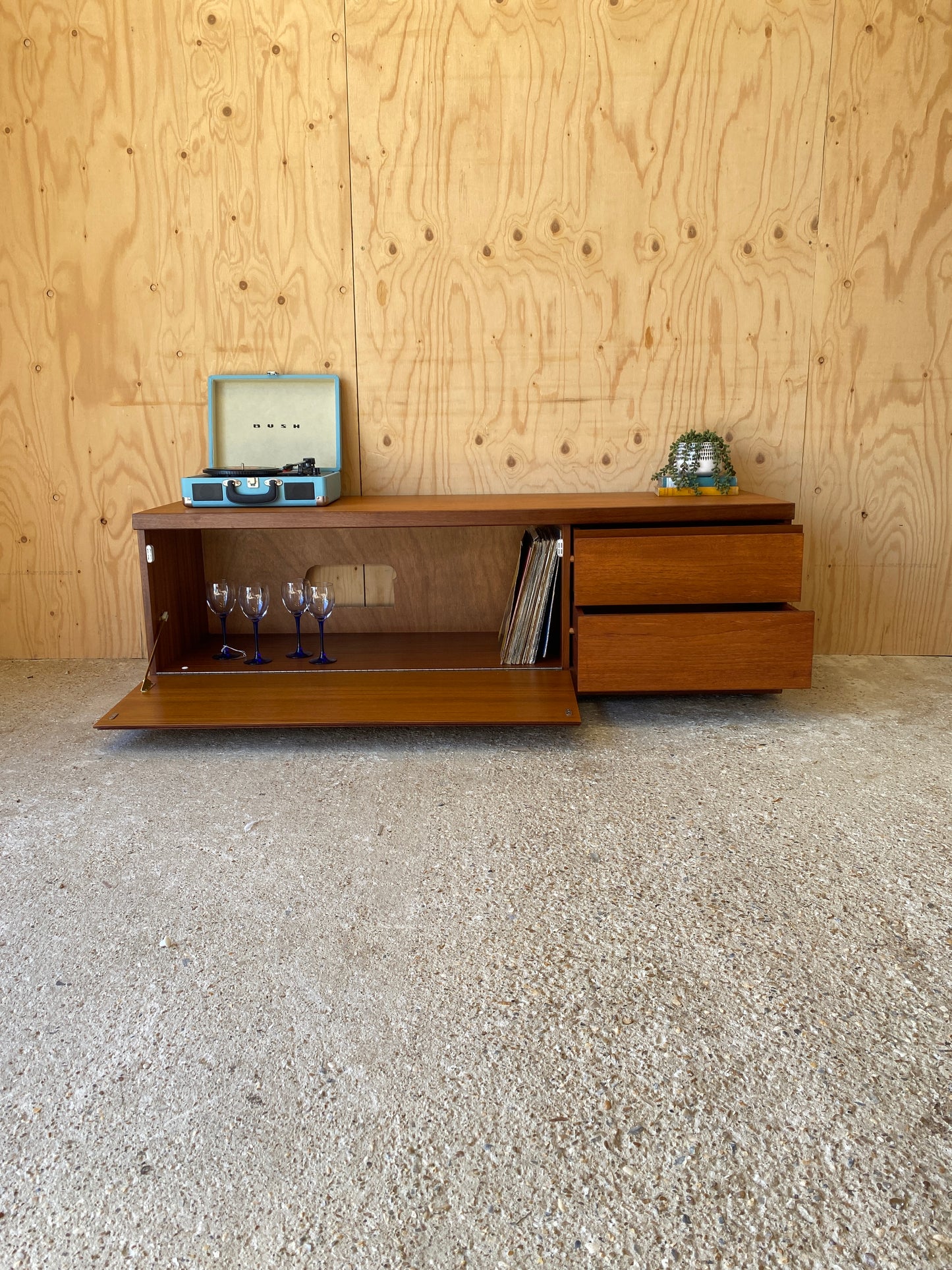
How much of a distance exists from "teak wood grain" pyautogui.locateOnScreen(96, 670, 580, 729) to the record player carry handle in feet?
1.48

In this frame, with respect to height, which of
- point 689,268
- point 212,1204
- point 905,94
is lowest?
point 212,1204

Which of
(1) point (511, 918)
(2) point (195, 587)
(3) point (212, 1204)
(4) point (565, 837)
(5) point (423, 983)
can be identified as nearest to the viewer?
(3) point (212, 1204)

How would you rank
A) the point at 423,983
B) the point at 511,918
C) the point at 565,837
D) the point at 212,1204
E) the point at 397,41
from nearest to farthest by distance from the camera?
the point at 212,1204 < the point at 423,983 < the point at 511,918 < the point at 565,837 < the point at 397,41

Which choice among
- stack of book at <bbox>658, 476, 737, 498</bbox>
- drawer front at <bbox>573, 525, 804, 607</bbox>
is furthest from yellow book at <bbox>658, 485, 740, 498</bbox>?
drawer front at <bbox>573, 525, 804, 607</bbox>

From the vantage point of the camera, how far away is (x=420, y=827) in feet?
5.26

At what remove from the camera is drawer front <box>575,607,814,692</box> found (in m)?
2.11

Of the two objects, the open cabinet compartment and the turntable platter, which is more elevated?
the turntable platter

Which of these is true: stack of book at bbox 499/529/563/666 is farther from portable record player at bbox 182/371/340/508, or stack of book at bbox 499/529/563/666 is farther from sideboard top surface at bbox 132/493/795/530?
portable record player at bbox 182/371/340/508

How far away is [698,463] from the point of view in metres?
2.43

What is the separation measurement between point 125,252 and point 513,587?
1.45 meters

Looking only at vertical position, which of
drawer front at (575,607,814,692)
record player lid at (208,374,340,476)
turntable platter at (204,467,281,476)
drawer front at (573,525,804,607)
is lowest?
drawer front at (575,607,814,692)

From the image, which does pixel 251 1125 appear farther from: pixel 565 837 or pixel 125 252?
pixel 125 252

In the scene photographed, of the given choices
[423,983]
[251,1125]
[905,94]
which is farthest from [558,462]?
[251,1125]

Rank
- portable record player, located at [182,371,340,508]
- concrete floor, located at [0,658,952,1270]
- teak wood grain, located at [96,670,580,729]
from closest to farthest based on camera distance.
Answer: concrete floor, located at [0,658,952,1270] < teak wood grain, located at [96,670,580,729] < portable record player, located at [182,371,340,508]
